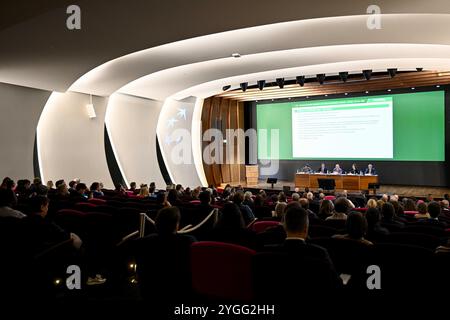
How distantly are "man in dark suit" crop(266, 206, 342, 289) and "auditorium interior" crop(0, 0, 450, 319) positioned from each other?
0.01m

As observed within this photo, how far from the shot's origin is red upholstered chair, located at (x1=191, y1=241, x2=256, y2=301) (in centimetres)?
242

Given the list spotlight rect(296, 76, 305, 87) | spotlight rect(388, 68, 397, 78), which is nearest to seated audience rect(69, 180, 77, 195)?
spotlight rect(296, 76, 305, 87)

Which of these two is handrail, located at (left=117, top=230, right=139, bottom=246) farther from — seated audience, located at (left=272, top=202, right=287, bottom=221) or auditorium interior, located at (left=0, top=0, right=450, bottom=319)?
seated audience, located at (left=272, top=202, right=287, bottom=221)

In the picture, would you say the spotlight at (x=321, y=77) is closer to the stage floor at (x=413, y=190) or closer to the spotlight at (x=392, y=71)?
the spotlight at (x=392, y=71)

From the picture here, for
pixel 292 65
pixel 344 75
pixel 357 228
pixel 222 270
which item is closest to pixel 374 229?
pixel 357 228

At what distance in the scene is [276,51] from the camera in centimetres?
922

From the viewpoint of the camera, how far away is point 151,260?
8.02ft

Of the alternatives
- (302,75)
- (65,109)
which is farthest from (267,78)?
(65,109)

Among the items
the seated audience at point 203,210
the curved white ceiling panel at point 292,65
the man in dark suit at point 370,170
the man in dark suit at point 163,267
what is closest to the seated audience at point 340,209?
the seated audience at point 203,210

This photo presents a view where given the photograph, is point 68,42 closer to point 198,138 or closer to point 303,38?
point 303,38

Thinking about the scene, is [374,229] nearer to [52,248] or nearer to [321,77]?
[52,248]

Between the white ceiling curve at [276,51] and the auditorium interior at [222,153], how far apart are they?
2.6 inches

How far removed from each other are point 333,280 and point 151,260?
121cm

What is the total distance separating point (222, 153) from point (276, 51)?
877 cm
